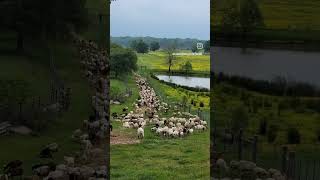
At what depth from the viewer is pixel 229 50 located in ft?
18.0

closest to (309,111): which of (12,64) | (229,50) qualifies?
(229,50)

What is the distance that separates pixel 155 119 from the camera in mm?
13219

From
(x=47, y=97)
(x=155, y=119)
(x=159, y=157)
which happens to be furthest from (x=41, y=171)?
(x=155, y=119)

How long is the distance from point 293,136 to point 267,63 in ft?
2.62

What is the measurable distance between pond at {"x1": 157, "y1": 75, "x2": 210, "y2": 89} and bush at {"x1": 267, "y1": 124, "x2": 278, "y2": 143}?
27.8 feet

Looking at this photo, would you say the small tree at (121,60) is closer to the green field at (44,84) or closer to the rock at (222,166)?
the green field at (44,84)

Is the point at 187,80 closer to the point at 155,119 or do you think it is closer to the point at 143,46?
the point at 143,46

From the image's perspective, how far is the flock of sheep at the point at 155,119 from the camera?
1214 centimetres

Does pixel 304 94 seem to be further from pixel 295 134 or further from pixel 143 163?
pixel 143 163

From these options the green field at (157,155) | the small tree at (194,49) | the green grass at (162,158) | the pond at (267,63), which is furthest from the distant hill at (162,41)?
the pond at (267,63)

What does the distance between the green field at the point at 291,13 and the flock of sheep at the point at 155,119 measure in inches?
262

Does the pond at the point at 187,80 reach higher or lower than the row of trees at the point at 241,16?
lower

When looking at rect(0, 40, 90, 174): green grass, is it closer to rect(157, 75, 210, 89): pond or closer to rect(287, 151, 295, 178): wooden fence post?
rect(287, 151, 295, 178): wooden fence post

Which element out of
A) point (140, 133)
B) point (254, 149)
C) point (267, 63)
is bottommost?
point (140, 133)
